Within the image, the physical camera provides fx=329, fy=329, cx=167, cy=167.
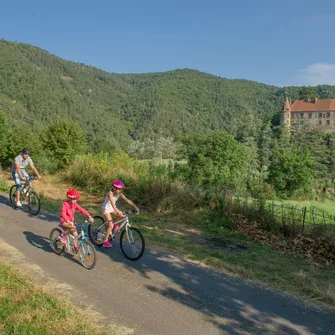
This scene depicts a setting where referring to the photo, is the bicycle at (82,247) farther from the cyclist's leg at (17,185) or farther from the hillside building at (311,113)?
the hillside building at (311,113)

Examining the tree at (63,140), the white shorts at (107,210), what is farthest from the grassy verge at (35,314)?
the tree at (63,140)

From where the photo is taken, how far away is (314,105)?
434ft

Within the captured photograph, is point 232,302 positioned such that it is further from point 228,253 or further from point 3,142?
point 3,142

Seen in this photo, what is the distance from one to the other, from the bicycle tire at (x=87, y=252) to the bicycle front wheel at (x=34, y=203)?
407 centimetres

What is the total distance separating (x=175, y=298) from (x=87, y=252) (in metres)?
1.95

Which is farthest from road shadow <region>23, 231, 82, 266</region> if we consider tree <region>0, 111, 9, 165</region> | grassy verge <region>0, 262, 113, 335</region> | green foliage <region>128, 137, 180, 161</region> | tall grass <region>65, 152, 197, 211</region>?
green foliage <region>128, 137, 180, 161</region>

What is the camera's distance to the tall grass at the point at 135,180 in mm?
10820

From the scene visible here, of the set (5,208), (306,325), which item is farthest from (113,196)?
(5,208)

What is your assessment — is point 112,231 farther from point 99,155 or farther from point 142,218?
point 99,155

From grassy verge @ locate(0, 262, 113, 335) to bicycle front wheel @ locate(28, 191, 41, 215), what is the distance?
4.76 meters

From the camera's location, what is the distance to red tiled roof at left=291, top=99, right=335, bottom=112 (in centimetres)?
12846

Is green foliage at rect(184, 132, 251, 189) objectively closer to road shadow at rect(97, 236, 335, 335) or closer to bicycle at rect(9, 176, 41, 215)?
bicycle at rect(9, 176, 41, 215)

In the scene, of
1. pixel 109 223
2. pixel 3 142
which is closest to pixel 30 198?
pixel 109 223

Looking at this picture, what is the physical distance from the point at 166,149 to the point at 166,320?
82196mm
